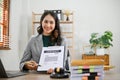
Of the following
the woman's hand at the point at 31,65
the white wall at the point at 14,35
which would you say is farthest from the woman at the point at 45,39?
the white wall at the point at 14,35

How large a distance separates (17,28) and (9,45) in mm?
389

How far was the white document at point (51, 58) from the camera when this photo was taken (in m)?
1.74

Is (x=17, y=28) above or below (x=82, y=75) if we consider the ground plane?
above

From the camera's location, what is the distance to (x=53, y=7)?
182 inches

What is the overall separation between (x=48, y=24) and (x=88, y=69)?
119 centimetres

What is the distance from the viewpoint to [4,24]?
12.4 feet

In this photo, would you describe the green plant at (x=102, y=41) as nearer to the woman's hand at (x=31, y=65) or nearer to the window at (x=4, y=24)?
the window at (x=4, y=24)

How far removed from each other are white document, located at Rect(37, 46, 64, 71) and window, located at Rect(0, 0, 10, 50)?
1967 millimetres

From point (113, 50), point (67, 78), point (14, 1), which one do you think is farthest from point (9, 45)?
point (67, 78)

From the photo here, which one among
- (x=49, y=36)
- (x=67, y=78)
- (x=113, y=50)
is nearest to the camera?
(x=67, y=78)

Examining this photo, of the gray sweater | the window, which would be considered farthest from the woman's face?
the window

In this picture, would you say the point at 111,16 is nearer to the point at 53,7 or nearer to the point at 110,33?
the point at 110,33

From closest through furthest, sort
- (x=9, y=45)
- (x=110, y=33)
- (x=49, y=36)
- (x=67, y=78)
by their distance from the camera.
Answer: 1. (x=67, y=78)
2. (x=49, y=36)
3. (x=9, y=45)
4. (x=110, y=33)

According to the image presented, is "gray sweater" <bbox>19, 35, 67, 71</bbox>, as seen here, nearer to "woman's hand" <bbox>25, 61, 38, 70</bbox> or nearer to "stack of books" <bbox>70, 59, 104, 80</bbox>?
"woman's hand" <bbox>25, 61, 38, 70</bbox>
